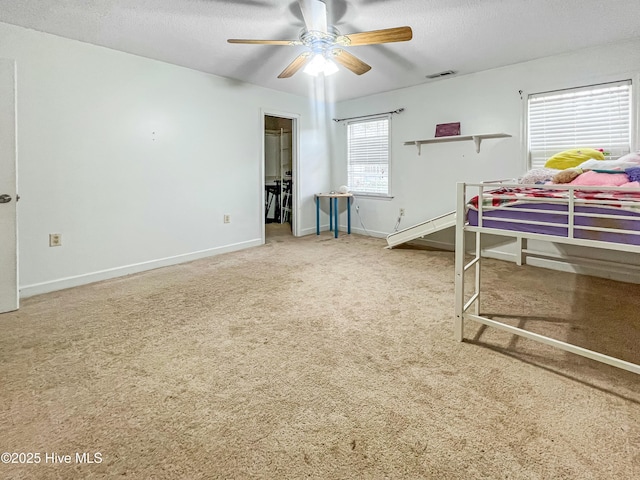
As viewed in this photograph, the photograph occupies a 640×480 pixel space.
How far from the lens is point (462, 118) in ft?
14.8

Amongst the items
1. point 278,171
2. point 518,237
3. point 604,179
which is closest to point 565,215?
point 518,237

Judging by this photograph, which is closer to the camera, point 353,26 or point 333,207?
point 353,26

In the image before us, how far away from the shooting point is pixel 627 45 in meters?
3.29

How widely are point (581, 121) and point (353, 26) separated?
261 centimetres

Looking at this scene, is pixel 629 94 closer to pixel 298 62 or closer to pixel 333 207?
pixel 298 62

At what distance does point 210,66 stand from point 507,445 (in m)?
4.40

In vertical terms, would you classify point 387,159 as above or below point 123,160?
above

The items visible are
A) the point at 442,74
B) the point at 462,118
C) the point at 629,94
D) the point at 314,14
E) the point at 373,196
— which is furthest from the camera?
the point at 373,196

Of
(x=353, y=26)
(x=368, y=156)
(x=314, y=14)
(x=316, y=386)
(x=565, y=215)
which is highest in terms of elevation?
(x=353, y=26)

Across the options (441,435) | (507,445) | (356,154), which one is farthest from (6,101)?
(356,154)

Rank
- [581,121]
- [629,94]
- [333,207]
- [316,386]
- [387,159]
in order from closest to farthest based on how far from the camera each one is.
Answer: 1. [316,386]
2. [629,94]
3. [581,121]
4. [387,159]
5. [333,207]

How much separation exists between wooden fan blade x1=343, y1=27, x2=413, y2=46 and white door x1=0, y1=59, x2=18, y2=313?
2626mm

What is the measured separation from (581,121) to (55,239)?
5402 millimetres

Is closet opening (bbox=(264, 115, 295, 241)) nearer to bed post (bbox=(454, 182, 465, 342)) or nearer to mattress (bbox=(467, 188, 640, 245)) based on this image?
bed post (bbox=(454, 182, 465, 342))
